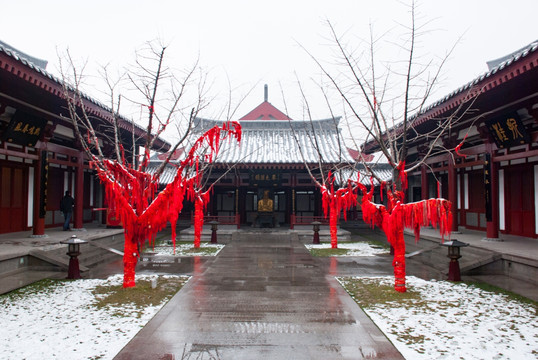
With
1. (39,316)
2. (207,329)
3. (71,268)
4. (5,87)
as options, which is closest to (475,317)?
(207,329)

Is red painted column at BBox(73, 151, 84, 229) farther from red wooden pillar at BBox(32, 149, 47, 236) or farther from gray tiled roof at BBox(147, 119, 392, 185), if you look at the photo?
gray tiled roof at BBox(147, 119, 392, 185)

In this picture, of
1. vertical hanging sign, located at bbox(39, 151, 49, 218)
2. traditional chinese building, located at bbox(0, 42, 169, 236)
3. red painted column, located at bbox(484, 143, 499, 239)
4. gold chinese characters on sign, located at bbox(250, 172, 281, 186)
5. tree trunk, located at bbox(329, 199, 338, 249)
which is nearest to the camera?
traditional chinese building, located at bbox(0, 42, 169, 236)

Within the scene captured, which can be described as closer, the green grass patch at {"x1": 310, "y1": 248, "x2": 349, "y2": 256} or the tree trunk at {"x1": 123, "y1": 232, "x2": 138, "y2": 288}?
the tree trunk at {"x1": 123, "y1": 232, "x2": 138, "y2": 288}

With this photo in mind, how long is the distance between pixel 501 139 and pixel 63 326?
11851 millimetres

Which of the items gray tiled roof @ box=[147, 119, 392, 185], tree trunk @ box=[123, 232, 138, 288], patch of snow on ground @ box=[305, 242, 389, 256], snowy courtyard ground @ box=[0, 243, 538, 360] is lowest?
patch of snow on ground @ box=[305, 242, 389, 256]

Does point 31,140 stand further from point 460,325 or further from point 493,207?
point 493,207

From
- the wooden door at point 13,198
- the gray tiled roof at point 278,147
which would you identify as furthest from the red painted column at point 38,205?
the gray tiled roof at point 278,147

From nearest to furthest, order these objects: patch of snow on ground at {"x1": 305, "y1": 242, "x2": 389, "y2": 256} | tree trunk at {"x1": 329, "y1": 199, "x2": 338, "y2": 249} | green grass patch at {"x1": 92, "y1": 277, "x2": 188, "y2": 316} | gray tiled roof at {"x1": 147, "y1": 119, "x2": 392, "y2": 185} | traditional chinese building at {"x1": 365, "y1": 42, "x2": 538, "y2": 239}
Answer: green grass patch at {"x1": 92, "y1": 277, "x2": 188, "y2": 316}, traditional chinese building at {"x1": 365, "y1": 42, "x2": 538, "y2": 239}, patch of snow on ground at {"x1": 305, "y1": 242, "x2": 389, "y2": 256}, tree trunk at {"x1": 329, "y1": 199, "x2": 338, "y2": 249}, gray tiled roof at {"x1": 147, "y1": 119, "x2": 392, "y2": 185}

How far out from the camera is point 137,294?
6727 millimetres

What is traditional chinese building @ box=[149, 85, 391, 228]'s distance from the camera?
19.4 meters

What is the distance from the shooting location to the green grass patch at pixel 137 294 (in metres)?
6.11

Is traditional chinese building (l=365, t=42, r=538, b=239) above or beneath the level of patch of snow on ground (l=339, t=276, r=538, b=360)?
above

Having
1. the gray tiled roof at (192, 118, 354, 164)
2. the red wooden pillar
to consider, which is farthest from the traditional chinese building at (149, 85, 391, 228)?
the red wooden pillar

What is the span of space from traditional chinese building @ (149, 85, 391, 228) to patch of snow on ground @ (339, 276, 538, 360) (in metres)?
12.1
